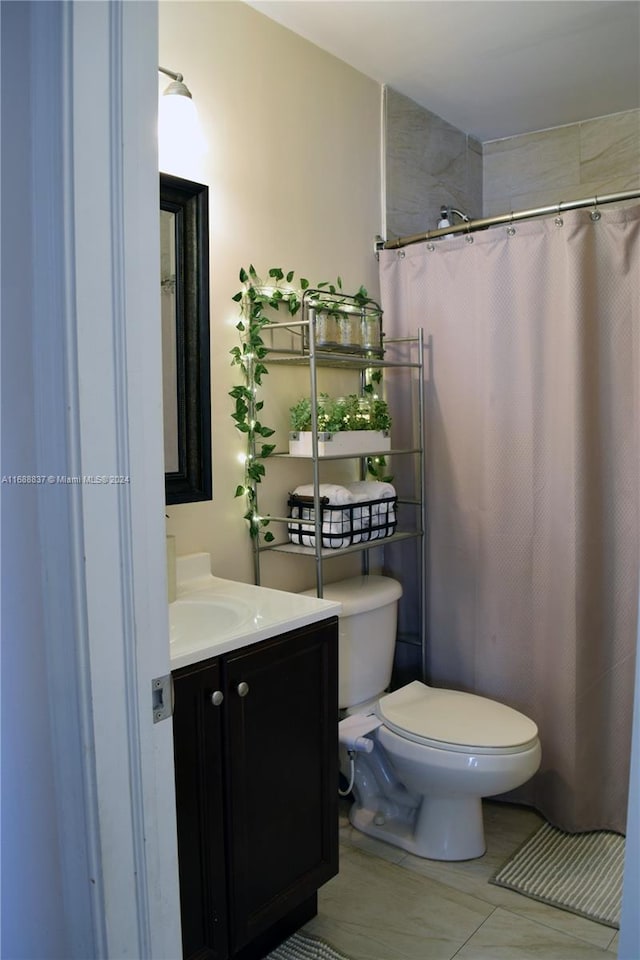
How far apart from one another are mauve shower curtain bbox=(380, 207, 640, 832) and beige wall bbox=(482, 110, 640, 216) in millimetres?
717

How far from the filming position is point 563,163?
304 centimetres

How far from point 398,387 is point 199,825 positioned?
1.69 m

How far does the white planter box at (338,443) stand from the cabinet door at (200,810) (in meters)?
0.88

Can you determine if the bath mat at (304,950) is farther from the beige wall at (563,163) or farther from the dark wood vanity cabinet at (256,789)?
the beige wall at (563,163)

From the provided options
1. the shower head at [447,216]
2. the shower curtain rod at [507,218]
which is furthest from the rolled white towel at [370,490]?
the shower head at [447,216]

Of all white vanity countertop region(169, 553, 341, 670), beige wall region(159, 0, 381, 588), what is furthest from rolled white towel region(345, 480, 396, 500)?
white vanity countertop region(169, 553, 341, 670)

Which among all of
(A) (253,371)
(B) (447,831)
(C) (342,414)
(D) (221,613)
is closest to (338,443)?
(C) (342,414)

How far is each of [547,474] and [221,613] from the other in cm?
118

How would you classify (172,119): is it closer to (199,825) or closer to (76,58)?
(76,58)

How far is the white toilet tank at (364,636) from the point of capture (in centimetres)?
231

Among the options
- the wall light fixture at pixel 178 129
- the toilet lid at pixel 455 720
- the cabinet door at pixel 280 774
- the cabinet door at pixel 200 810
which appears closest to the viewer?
the cabinet door at pixel 200 810

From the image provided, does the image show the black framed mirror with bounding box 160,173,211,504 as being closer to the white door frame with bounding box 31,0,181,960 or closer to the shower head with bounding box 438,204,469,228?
the white door frame with bounding box 31,0,181,960

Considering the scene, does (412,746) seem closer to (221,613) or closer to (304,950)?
(304,950)

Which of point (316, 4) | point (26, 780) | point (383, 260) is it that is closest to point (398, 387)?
point (383, 260)
